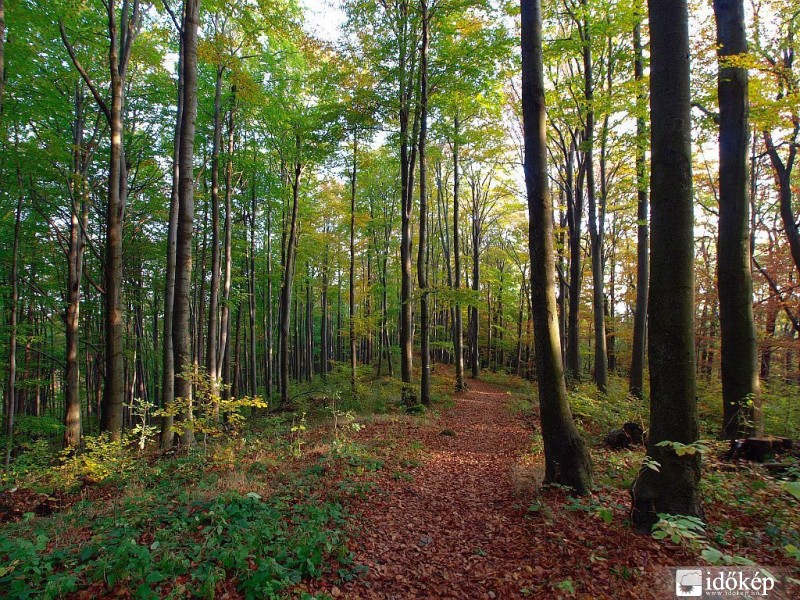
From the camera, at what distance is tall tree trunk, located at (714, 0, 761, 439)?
5.57 m

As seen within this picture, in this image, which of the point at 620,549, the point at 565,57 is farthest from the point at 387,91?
the point at 620,549

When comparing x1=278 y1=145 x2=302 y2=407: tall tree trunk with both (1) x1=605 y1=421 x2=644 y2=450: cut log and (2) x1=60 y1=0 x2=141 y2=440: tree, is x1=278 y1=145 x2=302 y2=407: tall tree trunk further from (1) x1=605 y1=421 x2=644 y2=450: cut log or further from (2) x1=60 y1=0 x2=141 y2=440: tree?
(1) x1=605 y1=421 x2=644 y2=450: cut log

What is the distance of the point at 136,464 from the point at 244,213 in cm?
1446

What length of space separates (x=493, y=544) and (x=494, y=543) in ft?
0.08

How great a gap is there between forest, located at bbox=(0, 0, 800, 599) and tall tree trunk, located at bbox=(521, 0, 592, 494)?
4cm

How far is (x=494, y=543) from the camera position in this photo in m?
4.05

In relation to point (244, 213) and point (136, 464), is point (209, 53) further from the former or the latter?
point (244, 213)

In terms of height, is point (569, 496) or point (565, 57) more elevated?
point (565, 57)

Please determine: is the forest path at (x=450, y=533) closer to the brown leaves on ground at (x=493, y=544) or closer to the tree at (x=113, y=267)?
the brown leaves on ground at (x=493, y=544)

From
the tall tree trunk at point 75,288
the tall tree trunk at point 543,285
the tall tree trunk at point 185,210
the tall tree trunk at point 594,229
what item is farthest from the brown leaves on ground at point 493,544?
the tall tree trunk at point 75,288

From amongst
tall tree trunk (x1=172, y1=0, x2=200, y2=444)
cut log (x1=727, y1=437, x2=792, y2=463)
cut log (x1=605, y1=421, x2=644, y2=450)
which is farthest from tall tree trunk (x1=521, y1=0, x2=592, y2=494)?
tall tree trunk (x1=172, y1=0, x2=200, y2=444)

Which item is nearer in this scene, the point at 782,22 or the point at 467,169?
the point at 782,22

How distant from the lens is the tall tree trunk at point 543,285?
4.88 metres

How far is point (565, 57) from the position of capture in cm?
1305
